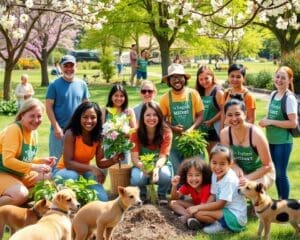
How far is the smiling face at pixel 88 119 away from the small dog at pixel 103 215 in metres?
1.34

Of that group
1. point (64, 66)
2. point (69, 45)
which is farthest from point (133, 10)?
point (64, 66)

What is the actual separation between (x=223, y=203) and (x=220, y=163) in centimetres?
49

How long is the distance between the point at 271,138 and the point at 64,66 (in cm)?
322

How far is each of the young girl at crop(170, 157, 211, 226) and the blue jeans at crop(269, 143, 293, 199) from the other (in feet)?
3.36

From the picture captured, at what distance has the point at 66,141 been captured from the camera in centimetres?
659

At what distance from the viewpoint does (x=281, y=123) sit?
6.79 meters

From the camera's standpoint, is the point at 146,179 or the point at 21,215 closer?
the point at 21,215

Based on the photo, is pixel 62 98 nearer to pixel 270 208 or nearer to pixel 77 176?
pixel 77 176

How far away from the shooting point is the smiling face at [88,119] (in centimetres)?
652

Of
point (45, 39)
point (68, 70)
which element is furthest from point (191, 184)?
point (45, 39)

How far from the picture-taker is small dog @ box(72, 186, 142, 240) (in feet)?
17.6

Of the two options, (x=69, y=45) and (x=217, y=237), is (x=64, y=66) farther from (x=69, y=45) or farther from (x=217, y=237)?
(x=69, y=45)

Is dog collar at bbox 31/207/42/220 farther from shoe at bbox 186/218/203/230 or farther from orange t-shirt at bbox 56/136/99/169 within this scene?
shoe at bbox 186/218/203/230

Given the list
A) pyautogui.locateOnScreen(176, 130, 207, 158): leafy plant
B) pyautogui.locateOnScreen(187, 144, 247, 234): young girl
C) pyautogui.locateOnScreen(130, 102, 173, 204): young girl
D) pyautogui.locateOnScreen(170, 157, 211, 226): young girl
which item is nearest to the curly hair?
pyautogui.locateOnScreen(170, 157, 211, 226): young girl
